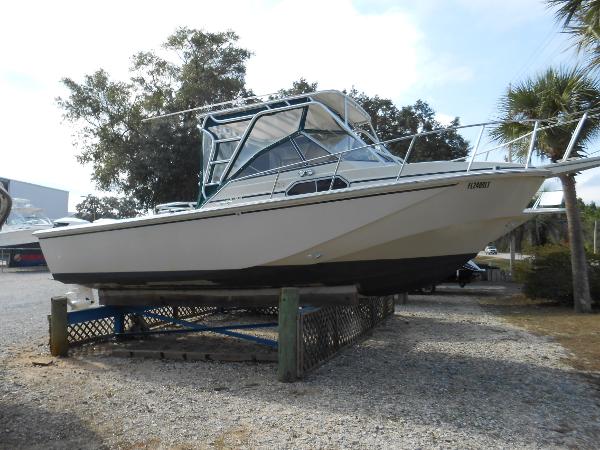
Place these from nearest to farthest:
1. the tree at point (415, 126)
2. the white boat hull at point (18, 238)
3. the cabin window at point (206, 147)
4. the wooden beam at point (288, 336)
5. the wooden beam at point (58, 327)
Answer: the wooden beam at point (288, 336), the wooden beam at point (58, 327), the cabin window at point (206, 147), the tree at point (415, 126), the white boat hull at point (18, 238)

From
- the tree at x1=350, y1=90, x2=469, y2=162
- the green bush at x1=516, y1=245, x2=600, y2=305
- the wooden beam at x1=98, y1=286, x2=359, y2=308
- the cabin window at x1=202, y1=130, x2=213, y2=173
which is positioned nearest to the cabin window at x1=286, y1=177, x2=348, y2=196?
the wooden beam at x1=98, y1=286, x2=359, y2=308

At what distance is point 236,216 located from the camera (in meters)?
5.43

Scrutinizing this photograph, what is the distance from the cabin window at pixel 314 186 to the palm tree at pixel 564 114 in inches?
245

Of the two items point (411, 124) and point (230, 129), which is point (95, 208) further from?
point (230, 129)

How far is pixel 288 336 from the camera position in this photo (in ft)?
16.7

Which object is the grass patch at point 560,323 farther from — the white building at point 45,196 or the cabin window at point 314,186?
the white building at point 45,196

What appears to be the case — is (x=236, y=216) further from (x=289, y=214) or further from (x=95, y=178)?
(x=95, y=178)

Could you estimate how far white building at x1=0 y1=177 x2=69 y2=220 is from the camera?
39.0 m

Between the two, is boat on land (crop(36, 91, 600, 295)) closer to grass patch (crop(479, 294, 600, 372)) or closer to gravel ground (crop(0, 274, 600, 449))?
gravel ground (crop(0, 274, 600, 449))

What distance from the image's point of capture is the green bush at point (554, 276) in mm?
11688

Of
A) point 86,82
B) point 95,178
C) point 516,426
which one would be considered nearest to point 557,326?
point 516,426

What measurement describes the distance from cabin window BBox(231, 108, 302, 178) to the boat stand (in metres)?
1.75

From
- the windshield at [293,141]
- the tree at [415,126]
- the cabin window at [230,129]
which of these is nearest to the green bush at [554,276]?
the tree at [415,126]

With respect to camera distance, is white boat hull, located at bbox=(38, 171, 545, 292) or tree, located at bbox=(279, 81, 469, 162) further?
tree, located at bbox=(279, 81, 469, 162)
